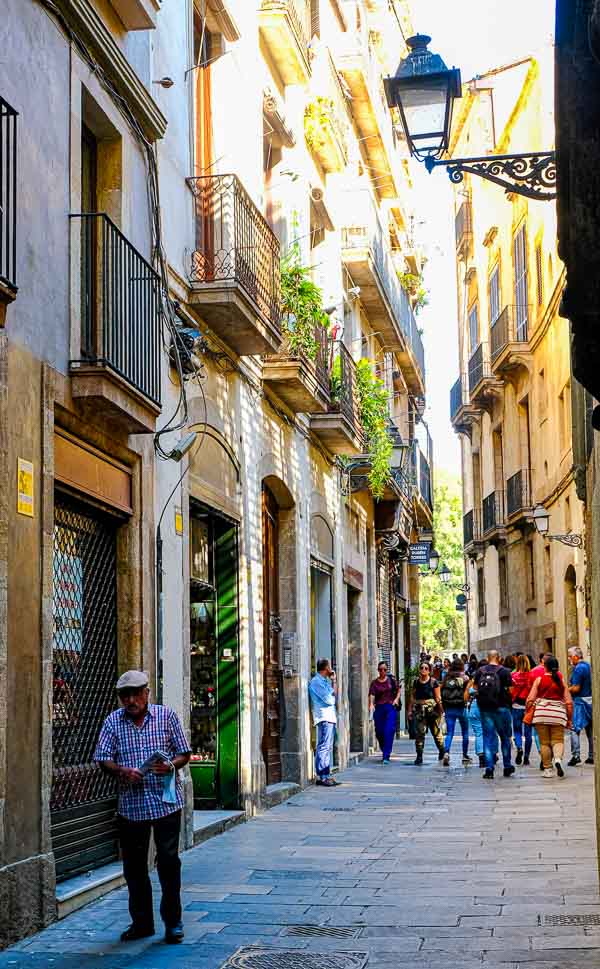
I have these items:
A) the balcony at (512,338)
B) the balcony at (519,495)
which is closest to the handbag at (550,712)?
the balcony at (519,495)

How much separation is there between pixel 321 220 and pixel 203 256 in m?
8.21

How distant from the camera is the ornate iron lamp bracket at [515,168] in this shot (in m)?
8.26

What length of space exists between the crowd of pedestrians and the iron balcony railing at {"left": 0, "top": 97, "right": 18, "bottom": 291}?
1062 cm

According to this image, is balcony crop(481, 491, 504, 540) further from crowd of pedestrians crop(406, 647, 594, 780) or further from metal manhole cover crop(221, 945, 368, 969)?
metal manhole cover crop(221, 945, 368, 969)

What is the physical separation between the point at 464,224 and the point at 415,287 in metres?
14.9

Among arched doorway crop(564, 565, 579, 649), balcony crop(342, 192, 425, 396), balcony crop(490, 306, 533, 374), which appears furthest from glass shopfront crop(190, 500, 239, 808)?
balcony crop(490, 306, 533, 374)

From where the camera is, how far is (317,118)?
63.5 ft

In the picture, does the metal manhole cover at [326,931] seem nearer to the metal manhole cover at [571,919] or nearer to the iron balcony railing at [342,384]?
the metal manhole cover at [571,919]

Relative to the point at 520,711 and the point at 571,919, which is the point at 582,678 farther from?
the point at 571,919

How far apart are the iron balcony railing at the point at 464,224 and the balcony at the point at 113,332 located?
35.8 m

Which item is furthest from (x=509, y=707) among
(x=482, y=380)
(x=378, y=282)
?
(x=482, y=380)

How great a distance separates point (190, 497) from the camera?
1288 cm

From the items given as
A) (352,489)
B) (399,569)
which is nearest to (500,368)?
(399,569)

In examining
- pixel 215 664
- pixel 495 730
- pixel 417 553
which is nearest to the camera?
pixel 215 664
